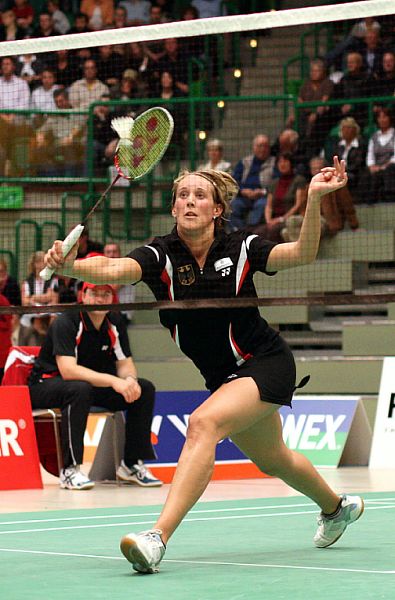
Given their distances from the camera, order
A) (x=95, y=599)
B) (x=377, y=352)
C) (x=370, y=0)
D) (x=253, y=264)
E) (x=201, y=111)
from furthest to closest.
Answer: (x=201, y=111)
(x=377, y=352)
(x=370, y=0)
(x=253, y=264)
(x=95, y=599)

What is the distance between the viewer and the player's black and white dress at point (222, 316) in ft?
20.3

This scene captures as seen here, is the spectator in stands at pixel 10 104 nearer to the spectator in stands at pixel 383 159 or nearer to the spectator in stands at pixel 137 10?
the spectator in stands at pixel 137 10

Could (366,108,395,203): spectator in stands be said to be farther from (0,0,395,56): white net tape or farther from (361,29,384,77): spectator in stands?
(0,0,395,56): white net tape

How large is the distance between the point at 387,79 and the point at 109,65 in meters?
4.71

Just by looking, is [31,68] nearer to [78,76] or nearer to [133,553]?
[78,76]

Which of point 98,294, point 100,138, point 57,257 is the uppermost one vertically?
point 57,257

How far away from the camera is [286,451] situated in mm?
6383

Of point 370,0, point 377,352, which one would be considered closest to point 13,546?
point 370,0

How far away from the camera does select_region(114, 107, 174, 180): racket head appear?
280 inches

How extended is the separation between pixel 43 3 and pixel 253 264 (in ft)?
57.3

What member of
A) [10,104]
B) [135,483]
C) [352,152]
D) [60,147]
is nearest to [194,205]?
[135,483]

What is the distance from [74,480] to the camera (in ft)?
35.2

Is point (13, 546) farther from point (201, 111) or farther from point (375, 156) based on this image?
point (201, 111)

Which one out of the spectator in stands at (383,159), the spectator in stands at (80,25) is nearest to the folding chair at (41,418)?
the spectator in stands at (383,159)
